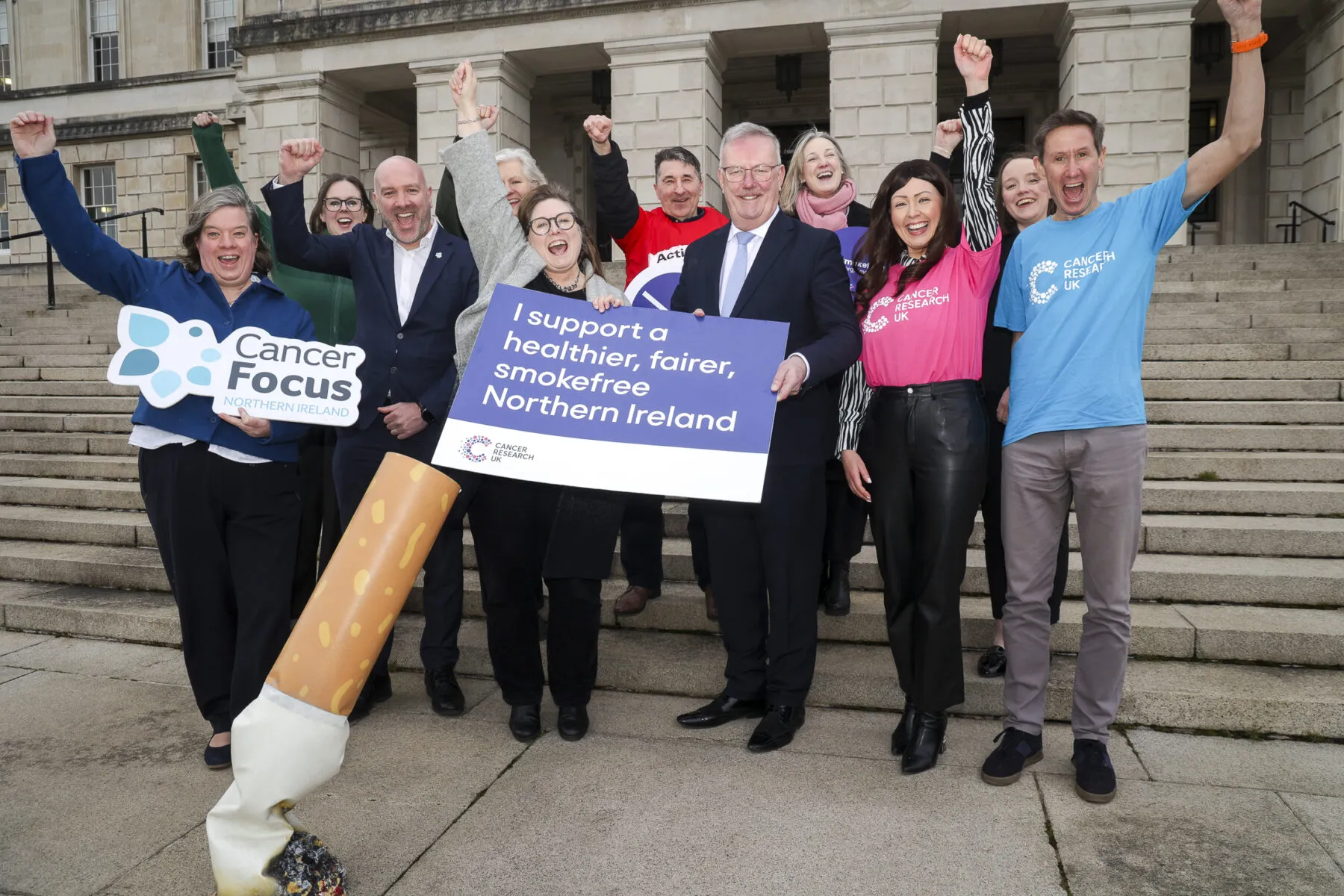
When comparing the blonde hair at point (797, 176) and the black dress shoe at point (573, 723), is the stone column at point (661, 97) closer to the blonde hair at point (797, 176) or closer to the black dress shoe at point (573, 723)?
the blonde hair at point (797, 176)

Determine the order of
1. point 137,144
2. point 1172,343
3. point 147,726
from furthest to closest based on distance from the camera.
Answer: point 137,144, point 1172,343, point 147,726

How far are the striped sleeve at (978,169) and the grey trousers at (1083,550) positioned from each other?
749 millimetres

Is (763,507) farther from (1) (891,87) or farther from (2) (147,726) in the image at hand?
(1) (891,87)

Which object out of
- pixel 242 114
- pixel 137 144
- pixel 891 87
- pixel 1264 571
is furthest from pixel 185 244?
pixel 137 144

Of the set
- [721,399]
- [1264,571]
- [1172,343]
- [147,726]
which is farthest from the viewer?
[1172,343]

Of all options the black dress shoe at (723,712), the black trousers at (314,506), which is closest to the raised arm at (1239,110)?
the black dress shoe at (723,712)

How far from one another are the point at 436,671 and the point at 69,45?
91.8 ft

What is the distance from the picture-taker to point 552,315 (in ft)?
10.8

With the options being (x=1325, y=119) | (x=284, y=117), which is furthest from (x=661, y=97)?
(x=1325, y=119)

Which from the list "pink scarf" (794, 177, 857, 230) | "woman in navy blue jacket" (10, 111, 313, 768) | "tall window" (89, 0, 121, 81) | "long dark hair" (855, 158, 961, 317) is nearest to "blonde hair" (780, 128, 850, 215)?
"pink scarf" (794, 177, 857, 230)

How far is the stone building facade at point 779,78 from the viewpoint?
1387 cm

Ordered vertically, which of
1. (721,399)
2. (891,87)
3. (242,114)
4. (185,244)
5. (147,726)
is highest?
(242,114)

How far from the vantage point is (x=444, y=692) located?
12.6 ft

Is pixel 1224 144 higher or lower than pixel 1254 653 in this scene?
higher
